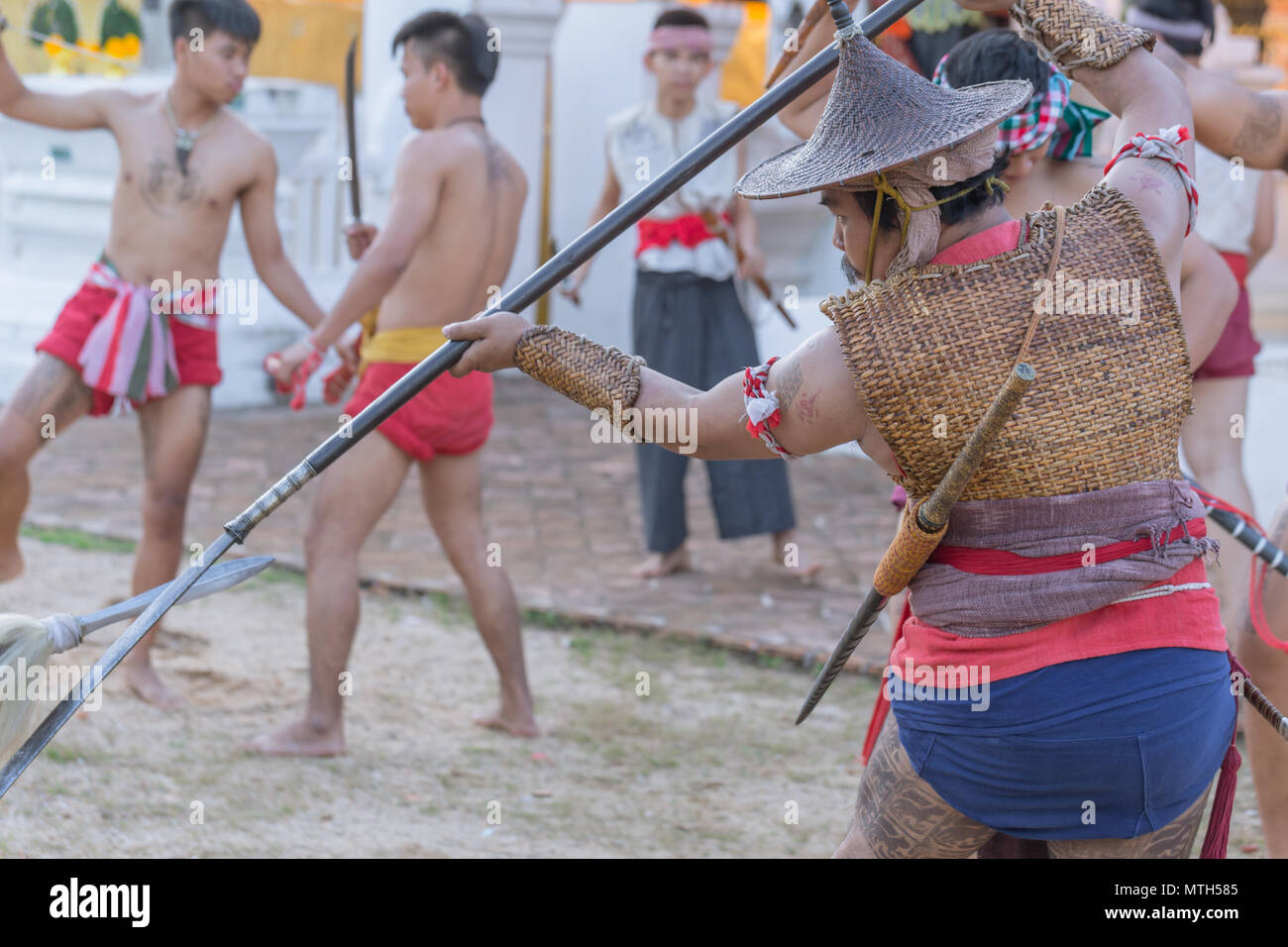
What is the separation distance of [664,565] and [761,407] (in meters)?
4.23

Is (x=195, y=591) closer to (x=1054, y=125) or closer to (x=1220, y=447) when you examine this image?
(x=1054, y=125)

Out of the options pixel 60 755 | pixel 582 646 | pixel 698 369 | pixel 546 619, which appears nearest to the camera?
pixel 60 755

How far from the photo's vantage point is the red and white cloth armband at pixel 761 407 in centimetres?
230

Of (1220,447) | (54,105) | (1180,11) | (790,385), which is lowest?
(790,385)

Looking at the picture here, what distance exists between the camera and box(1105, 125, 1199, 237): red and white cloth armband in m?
2.51

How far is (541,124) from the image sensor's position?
10281mm

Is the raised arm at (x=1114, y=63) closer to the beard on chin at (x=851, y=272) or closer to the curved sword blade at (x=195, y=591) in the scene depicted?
the beard on chin at (x=851, y=272)

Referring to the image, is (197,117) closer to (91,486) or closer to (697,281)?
(697,281)

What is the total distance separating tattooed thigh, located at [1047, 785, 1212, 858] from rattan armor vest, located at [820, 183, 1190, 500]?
554 millimetres

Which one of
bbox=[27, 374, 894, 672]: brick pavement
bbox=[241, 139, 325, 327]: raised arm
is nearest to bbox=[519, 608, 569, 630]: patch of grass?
bbox=[27, 374, 894, 672]: brick pavement

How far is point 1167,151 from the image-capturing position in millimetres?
2518

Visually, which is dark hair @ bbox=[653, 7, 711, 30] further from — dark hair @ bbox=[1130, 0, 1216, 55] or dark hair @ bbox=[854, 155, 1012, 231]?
dark hair @ bbox=[854, 155, 1012, 231]

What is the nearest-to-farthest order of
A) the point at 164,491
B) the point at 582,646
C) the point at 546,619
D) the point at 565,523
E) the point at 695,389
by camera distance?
the point at 695,389, the point at 164,491, the point at 582,646, the point at 546,619, the point at 565,523

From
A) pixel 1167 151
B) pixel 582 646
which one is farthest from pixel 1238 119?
pixel 582 646
